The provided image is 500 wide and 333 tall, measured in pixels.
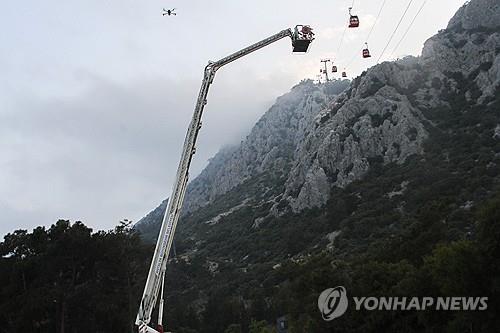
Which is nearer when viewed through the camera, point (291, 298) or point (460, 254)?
point (460, 254)

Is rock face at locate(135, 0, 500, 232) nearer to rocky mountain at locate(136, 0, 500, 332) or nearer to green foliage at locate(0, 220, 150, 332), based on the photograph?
rocky mountain at locate(136, 0, 500, 332)

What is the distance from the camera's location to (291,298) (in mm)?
39875

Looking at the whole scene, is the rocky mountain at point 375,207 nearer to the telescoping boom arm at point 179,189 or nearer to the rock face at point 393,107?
the rock face at point 393,107

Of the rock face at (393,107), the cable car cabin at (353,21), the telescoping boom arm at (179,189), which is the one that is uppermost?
the rock face at (393,107)

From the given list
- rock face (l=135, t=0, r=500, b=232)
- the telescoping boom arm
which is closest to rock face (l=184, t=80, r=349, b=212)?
rock face (l=135, t=0, r=500, b=232)

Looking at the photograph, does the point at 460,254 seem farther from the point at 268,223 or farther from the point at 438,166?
the point at 268,223

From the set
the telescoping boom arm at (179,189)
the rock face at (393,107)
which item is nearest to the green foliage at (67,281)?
the telescoping boom arm at (179,189)

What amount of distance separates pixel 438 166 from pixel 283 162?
208 ft

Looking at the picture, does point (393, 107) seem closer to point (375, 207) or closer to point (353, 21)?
point (375, 207)

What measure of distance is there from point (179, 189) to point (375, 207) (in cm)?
6156

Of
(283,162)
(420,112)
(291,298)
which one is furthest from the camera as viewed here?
(283,162)

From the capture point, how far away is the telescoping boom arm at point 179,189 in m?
A: 13.6

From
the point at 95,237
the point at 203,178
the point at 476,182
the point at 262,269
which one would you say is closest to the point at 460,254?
the point at 95,237

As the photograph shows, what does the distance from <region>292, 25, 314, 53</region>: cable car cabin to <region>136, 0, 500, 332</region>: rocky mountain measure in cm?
1315
